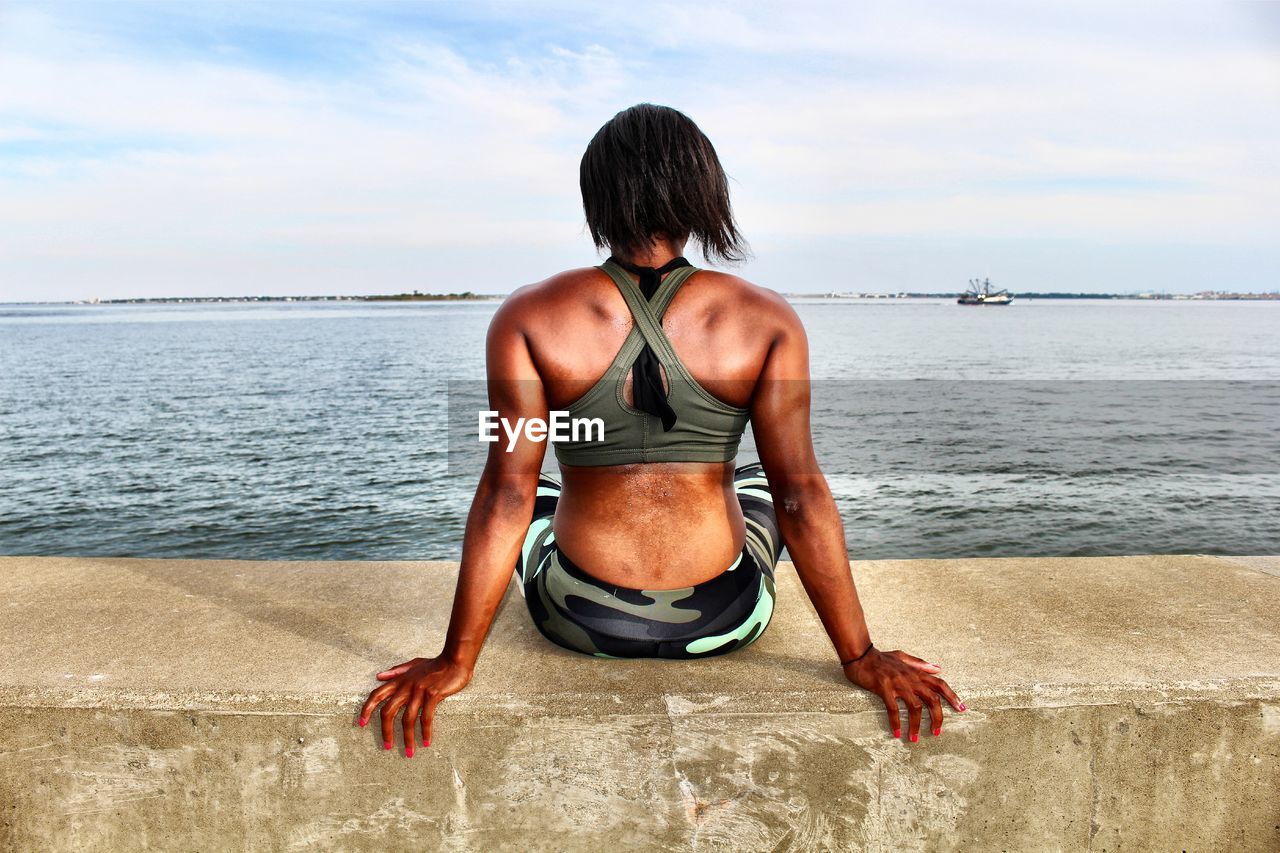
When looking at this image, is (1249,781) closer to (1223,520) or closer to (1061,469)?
(1223,520)

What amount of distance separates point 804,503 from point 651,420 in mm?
525

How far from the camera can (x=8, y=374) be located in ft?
117

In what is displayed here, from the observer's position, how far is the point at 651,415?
2508 mm

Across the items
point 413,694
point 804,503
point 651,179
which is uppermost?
point 651,179

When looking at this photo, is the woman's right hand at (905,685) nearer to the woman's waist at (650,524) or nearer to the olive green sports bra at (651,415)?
the woman's waist at (650,524)

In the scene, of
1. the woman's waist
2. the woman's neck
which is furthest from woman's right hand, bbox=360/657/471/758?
the woman's neck

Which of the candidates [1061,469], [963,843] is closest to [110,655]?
[963,843]

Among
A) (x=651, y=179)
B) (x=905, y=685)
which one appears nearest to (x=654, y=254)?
(x=651, y=179)

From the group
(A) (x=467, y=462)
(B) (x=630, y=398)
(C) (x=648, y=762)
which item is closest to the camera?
(C) (x=648, y=762)

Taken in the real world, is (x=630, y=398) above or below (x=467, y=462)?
above

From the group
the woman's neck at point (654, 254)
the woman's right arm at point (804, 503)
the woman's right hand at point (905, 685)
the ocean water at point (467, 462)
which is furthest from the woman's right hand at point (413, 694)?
the ocean water at point (467, 462)

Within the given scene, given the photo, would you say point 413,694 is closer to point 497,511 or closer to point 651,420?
point 497,511

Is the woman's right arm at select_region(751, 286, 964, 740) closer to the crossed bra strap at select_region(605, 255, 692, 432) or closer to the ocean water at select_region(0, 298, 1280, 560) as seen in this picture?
the crossed bra strap at select_region(605, 255, 692, 432)

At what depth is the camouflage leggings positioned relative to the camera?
2.68 m
